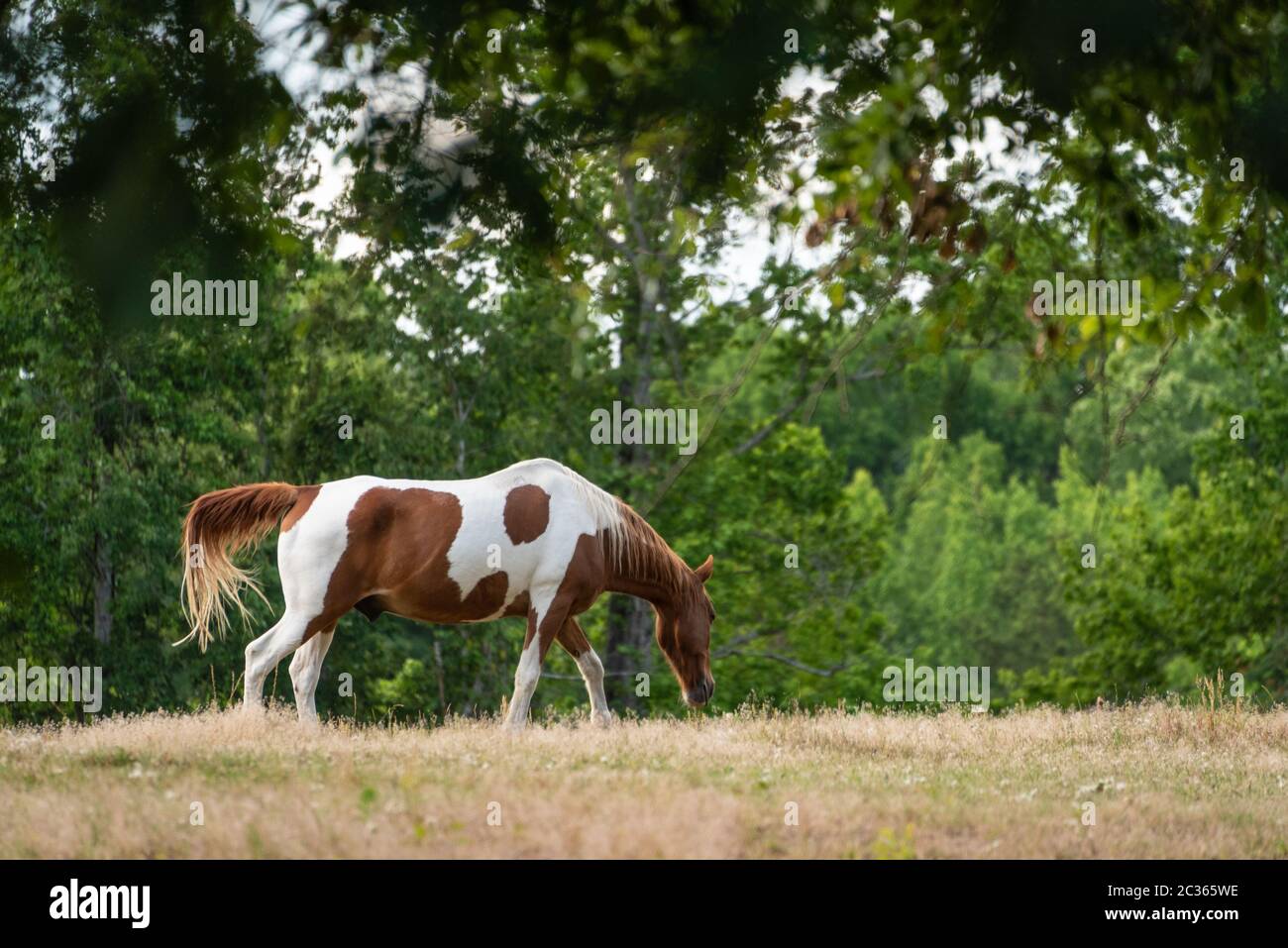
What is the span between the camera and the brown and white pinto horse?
10422 millimetres

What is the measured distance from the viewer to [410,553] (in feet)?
34.7

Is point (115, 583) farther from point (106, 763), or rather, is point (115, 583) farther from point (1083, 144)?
point (1083, 144)

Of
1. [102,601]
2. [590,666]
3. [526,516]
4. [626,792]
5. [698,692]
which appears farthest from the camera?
[102,601]

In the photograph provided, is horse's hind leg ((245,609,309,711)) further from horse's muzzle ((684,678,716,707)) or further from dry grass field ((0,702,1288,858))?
horse's muzzle ((684,678,716,707))

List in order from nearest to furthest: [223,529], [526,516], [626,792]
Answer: [626,792]
[223,529]
[526,516]

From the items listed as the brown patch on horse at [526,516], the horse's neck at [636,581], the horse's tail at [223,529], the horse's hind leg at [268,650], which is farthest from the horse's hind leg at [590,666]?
the horse's tail at [223,529]

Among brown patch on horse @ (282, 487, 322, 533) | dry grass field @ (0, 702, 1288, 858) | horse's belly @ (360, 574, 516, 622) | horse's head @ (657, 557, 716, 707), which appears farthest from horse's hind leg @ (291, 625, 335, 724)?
horse's head @ (657, 557, 716, 707)

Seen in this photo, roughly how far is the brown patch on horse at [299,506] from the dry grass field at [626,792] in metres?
1.37

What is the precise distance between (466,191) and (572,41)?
3.79 feet

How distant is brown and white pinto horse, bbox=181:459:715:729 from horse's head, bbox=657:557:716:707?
954 mm

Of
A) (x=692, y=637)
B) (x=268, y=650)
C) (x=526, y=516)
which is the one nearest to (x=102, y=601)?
(x=268, y=650)

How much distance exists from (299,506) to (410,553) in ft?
2.74

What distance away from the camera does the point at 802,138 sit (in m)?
6.33

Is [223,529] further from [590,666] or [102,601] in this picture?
[102,601]
